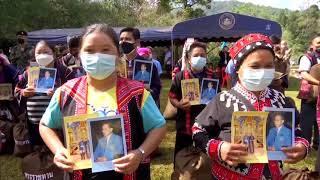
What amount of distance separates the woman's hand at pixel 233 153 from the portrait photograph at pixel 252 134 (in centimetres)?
3

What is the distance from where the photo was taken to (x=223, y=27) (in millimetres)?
12242

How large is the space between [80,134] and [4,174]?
417cm

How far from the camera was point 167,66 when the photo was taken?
2230 centimetres

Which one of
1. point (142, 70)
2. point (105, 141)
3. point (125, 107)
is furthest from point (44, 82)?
point (105, 141)

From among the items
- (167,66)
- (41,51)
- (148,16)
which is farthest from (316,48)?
(148,16)

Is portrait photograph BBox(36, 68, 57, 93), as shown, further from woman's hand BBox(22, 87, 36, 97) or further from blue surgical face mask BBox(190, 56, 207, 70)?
blue surgical face mask BBox(190, 56, 207, 70)

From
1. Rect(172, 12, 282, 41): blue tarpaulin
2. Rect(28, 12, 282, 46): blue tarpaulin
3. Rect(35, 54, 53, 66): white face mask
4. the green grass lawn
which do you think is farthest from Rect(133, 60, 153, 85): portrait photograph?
Rect(172, 12, 282, 41): blue tarpaulin

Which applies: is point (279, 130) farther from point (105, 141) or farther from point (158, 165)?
point (158, 165)

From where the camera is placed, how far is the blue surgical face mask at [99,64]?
242 centimetres

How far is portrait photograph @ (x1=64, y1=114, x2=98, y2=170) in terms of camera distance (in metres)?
2.31

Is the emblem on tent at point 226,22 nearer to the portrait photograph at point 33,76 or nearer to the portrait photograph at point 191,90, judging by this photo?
the portrait photograph at point 191,90

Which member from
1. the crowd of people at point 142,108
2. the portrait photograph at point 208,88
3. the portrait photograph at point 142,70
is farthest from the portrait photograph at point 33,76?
the crowd of people at point 142,108

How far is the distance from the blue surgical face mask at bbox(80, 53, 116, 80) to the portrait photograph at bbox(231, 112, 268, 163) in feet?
2.47

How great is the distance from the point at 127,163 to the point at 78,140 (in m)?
0.29
